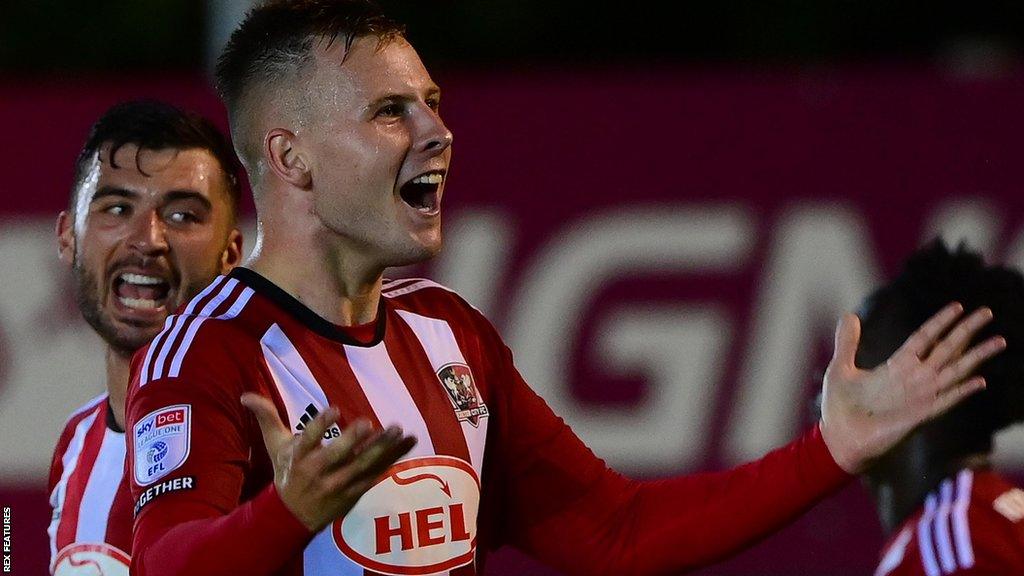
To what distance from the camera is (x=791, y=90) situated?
724 cm

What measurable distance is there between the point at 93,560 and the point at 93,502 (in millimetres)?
137

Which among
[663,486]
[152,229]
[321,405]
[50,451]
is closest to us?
[321,405]

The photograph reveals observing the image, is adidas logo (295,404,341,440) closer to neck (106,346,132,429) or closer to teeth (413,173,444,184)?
teeth (413,173,444,184)

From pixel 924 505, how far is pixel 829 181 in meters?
3.63

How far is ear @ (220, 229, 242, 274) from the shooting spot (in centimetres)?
423

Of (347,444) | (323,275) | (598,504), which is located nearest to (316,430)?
(347,444)

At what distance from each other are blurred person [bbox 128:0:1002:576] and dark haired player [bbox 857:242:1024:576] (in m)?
0.21

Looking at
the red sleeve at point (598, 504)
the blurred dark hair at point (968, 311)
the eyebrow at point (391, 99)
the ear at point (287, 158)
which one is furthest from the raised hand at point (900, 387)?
the ear at point (287, 158)

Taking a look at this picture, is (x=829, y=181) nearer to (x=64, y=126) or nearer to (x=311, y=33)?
(x=64, y=126)

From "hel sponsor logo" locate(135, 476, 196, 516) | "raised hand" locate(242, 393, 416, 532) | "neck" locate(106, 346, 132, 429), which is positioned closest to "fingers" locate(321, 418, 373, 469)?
"raised hand" locate(242, 393, 416, 532)

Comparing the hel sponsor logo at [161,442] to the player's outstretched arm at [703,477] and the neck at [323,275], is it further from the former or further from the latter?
the player's outstretched arm at [703,477]

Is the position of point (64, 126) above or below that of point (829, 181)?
above

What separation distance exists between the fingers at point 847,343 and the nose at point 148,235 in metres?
1.68

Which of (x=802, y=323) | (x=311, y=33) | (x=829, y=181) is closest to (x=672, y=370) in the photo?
(x=802, y=323)
